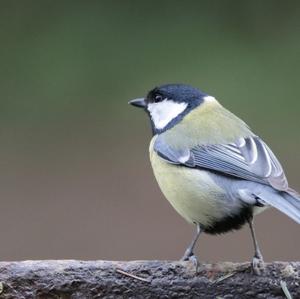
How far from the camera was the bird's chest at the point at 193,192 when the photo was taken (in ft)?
8.06

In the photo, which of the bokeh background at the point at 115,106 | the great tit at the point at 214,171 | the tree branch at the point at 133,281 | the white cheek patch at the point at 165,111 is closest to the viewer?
the tree branch at the point at 133,281

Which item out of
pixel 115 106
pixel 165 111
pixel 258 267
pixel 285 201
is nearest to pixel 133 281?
pixel 258 267

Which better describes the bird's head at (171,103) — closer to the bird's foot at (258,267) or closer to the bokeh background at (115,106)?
the bird's foot at (258,267)

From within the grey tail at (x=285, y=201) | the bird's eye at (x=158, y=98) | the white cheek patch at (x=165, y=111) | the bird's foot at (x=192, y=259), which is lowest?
the bird's foot at (x=192, y=259)

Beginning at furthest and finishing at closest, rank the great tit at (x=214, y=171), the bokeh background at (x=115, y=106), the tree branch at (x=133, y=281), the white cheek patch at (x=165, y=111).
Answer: the bokeh background at (x=115, y=106), the white cheek patch at (x=165, y=111), the great tit at (x=214, y=171), the tree branch at (x=133, y=281)

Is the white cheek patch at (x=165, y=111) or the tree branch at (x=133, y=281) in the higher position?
the white cheek patch at (x=165, y=111)

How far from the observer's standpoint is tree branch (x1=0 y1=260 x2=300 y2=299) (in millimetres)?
2170

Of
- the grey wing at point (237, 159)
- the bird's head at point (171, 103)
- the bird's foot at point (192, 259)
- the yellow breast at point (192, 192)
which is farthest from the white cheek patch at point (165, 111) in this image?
the bird's foot at point (192, 259)

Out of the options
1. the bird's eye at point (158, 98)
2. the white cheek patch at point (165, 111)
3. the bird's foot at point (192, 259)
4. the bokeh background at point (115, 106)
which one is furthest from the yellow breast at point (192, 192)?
the bokeh background at point (115, 106)

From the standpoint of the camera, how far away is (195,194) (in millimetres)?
2479

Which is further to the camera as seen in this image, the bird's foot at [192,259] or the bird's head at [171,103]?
the bird's head at [171,103]

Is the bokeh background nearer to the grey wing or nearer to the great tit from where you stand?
the great tit

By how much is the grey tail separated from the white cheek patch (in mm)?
574

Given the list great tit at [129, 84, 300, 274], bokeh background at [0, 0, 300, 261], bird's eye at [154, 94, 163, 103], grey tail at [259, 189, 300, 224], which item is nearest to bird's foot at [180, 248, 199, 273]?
great tit at [129, 84, 300, 274]
